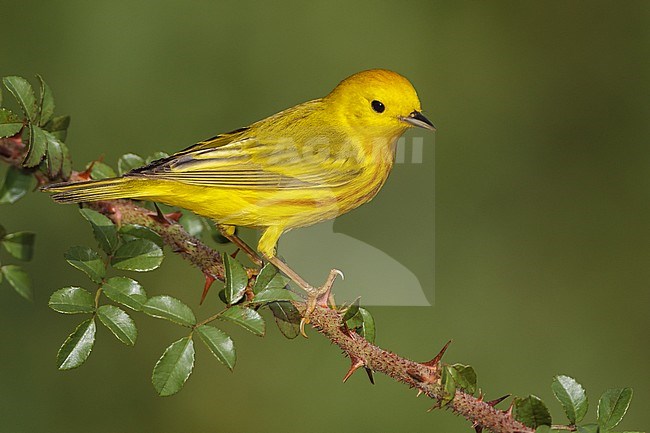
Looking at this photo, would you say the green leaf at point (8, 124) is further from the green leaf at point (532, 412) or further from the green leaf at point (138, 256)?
the green leaf at point (532, 412)

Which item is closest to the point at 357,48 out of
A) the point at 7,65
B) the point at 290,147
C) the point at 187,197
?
the point at 7,65

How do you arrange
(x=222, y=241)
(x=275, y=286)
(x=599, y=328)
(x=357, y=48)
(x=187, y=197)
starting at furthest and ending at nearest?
(x=357, y=48) < (x=599, y=328) < (x=222, y=241) < (x=187, y=197) < (x=275, y=286)

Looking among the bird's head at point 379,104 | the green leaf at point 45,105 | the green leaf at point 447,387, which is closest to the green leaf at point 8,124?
the green leaf at point 45,105

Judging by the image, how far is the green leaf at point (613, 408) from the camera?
2363 mm

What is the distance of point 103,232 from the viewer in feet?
8.89

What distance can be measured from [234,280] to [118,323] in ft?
1.10

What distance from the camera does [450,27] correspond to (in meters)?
6.12

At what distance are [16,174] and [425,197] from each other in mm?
1629

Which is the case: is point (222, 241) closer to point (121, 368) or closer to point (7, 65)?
point (121, 368)

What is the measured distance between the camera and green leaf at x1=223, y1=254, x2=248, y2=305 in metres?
2.49

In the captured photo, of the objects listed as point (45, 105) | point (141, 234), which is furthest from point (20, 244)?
point (141, 234)

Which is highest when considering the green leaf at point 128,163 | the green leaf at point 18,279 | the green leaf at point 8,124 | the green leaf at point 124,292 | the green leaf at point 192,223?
the green leaf at point 8,124

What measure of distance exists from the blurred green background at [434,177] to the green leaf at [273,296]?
2.63 meters

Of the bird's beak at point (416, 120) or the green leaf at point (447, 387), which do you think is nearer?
the green leaf at point (447, 387)
